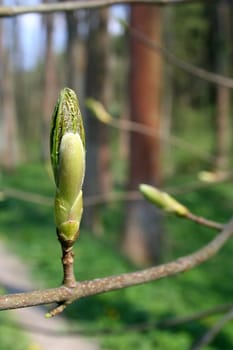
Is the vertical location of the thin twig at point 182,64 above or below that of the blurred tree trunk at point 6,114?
above

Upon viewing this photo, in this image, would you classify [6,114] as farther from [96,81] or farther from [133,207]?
[133,207]

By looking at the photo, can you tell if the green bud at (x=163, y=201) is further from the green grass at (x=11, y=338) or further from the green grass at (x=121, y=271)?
the green grass at (x=11, y=338)

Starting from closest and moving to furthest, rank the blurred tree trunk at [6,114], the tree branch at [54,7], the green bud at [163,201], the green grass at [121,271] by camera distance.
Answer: the tree branch at [54,7] → the green bud at [163,201] → the green grass at [121,271] → the blurred tree trunk at [6,114]

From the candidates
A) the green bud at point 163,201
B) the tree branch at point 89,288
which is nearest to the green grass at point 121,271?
the green bud at point 163,201

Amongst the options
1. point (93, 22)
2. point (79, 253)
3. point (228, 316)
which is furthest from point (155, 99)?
point (228, 316)

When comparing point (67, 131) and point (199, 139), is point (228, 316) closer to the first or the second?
point (67, 131)

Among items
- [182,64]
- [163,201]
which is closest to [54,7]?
[163,201]

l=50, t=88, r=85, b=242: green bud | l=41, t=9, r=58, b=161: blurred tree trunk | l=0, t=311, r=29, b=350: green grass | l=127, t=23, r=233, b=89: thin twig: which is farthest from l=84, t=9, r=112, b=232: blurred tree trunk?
l=41, t=9, r=58, b=161: blurred tree trunk
